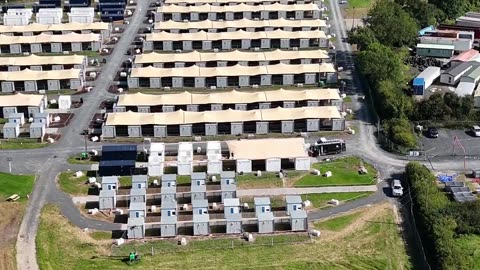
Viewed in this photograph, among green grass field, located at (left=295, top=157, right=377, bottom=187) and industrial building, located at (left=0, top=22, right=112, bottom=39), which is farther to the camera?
industrial building, located at (left=0, top=22, right=112, bottom=39)

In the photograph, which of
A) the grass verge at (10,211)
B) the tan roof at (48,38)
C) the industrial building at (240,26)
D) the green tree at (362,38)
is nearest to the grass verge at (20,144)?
the grass verge at (10,211)

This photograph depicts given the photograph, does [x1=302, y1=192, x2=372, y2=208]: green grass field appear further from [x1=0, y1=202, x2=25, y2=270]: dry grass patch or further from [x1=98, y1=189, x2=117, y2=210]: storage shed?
[x1=0, y1=202, x2=25, y2=270]: dry grass patch

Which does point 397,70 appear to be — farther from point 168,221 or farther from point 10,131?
point 10,131

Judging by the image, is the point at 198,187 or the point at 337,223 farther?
the point at 198,187

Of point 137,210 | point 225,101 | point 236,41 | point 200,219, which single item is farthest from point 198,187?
point 236,41

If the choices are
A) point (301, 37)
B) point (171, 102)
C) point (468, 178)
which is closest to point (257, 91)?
point (171, 102)

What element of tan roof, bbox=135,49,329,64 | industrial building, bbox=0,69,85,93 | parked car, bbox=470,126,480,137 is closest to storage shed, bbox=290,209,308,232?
parked car, bbox=470,126,480,137

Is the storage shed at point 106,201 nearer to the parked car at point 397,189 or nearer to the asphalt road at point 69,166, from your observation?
the asphalt road at point 69,166
